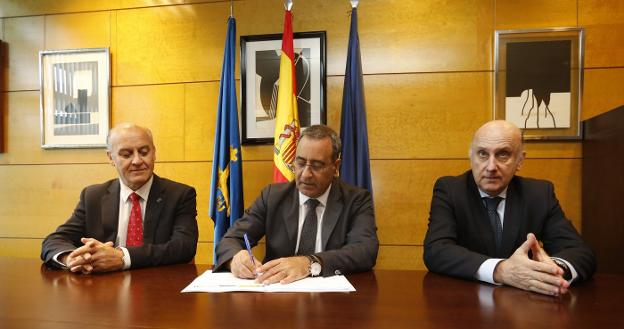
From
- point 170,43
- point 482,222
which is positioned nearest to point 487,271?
point 482,222

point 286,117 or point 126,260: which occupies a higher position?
point 286,117

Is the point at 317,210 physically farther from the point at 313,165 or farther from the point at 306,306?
the point at 306,306

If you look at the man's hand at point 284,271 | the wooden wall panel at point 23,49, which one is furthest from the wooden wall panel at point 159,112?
the man's hand at point 284,271

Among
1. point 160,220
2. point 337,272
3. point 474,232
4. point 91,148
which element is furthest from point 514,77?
point 91,148

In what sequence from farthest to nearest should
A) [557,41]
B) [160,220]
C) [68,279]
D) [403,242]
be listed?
[403,242]
[557,41]
[160,220]
[68,279]

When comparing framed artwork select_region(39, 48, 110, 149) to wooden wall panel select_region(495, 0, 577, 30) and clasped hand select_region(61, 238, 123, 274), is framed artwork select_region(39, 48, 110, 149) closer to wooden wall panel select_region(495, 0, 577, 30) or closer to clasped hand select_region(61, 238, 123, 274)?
clasped hand select_region(61, 238, 123, 274)

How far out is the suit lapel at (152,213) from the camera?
2.29 meters

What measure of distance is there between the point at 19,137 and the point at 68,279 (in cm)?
315

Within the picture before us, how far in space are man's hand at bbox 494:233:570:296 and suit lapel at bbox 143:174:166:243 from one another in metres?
1.71

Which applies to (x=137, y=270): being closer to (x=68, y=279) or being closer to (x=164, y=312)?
(x=68, y=279)

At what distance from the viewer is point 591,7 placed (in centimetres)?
328

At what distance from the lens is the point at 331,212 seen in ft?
6.95

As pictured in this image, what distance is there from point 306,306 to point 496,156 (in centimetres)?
131

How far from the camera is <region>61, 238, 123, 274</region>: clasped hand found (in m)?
1.72
